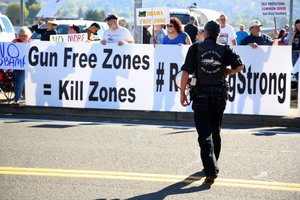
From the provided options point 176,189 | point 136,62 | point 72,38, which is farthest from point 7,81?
point 176,189

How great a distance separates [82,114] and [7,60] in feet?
6.63

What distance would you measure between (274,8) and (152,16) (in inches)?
93.3

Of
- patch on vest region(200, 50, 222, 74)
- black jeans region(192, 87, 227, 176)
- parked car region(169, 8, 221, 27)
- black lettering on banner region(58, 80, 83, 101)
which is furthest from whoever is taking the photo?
parked car region(169, 8, 221, 27)

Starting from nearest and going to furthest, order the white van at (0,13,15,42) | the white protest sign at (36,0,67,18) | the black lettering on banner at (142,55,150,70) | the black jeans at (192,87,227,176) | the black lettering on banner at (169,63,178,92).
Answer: the black jeans at (192,87,227,176), the black lettering on banner at (169,63,178,92), the black lettering on banner at (142,55,150,70), the white protest sign at (36,0,67,18), the white van at (0,13,15,42)

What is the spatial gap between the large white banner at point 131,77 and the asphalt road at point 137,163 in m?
1.03

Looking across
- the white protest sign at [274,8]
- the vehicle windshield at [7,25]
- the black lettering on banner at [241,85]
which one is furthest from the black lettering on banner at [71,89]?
the vehicle windshield at [7,25]

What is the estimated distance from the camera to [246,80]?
11727 millimetres

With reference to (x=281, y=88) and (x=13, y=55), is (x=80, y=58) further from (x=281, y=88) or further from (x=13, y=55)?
(x=281, y=88)

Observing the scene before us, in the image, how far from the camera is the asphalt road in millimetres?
6654

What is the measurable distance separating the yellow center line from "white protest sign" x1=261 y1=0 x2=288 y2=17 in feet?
19.8

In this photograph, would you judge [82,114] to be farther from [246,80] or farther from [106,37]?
[246,80]

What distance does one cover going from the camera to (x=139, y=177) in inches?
284

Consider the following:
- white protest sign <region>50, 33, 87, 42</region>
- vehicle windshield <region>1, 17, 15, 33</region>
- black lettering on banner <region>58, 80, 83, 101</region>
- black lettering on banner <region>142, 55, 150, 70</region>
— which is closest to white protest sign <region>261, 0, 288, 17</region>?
black lettering on banner <region>142, 55, 150, 70</region>

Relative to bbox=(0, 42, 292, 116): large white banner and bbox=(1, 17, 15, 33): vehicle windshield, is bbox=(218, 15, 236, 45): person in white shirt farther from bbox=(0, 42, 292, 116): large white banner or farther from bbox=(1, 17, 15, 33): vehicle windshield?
bbox=(1, 17, 15, 33): vehicle windshield
